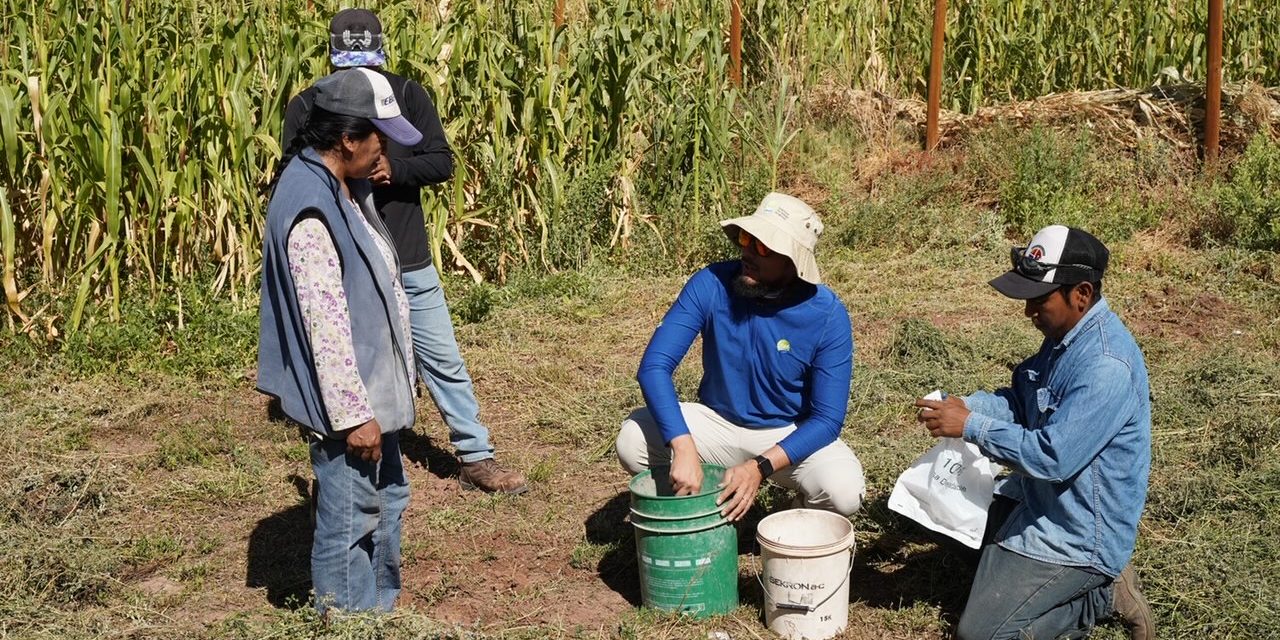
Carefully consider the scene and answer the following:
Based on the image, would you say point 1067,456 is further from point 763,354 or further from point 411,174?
point 411,174

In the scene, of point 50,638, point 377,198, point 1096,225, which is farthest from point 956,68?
point 50,638

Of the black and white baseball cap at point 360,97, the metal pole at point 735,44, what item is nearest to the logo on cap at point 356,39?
the black and white baseball cap at point 360,97

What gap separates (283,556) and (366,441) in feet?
4.86

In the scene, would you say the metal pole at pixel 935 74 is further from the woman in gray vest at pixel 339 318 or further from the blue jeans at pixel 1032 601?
the woman in gray vest at pixel 339 318

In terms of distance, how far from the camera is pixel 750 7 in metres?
10.6

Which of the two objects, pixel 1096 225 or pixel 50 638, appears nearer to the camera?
pixel 50 638

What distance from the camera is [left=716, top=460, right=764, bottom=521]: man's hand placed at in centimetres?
418

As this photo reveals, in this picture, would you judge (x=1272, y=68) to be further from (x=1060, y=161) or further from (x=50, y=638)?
(x=50, y=638)

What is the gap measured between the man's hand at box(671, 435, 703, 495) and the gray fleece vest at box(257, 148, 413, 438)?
0.93 meters

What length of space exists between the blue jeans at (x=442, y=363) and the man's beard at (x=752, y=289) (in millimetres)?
1441

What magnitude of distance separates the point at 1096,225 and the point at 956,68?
108 inches

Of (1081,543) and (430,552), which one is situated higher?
(1081,543)

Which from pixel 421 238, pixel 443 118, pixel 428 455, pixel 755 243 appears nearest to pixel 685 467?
pixel 755 243

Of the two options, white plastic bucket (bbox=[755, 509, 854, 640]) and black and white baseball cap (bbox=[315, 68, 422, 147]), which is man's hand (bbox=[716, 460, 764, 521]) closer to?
white plastic bucket (bbox=[755, 509, 854, 640])
